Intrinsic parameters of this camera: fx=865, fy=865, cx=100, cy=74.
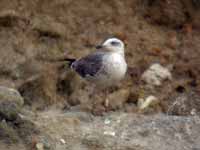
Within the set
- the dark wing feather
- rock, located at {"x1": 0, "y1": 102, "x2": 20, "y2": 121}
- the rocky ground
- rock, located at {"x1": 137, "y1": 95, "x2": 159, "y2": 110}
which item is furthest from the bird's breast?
rock, located at {"x1": 0, "y1": 102, "x2": 20, "y2": 121}

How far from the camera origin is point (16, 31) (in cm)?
1115

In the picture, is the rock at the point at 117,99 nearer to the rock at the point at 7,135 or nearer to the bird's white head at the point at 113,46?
the bird's white head at the point at 113,46

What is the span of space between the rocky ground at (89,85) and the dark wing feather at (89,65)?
0.41 meters

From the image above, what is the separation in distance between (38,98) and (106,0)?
7.00 feet

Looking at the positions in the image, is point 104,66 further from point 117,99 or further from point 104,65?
point 117,99

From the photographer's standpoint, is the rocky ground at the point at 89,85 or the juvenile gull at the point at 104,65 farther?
the juvenile gull at the point at 104,65

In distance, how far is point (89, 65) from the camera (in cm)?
1012

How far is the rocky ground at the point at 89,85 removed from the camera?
29.0ft

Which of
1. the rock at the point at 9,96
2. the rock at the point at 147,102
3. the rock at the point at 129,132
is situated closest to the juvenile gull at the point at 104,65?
the rock at the point at 129,132

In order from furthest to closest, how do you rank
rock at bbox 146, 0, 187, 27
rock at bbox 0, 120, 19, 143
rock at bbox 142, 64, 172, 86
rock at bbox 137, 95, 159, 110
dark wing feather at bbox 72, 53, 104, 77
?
1. rock at bbox 146, 0, 187, 27
2. rock at bbox 142, 64, 172, 86
3. rock at bbox 137, 95, 159, 110
4. dark wing feather at bbox 72, 53, 104, 77
5. rock at bbox 0, 120, 19, 143

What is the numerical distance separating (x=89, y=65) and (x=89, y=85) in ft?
2.34

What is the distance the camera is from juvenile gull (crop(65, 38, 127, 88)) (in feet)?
32.6

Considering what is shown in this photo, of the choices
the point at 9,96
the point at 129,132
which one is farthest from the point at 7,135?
the point at 129,132

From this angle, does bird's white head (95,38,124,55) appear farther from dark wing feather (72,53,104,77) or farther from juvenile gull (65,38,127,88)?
dark wing feather (72,53,104,77)
